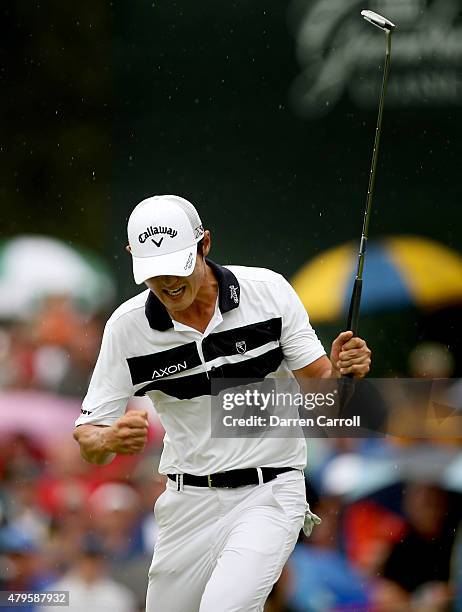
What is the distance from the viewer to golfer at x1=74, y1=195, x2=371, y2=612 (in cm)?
410

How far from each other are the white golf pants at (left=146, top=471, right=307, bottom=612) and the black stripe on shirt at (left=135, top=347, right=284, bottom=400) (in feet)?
1.04

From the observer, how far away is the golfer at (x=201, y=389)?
4098 mm

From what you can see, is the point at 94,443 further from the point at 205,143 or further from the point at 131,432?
the point at 205,143

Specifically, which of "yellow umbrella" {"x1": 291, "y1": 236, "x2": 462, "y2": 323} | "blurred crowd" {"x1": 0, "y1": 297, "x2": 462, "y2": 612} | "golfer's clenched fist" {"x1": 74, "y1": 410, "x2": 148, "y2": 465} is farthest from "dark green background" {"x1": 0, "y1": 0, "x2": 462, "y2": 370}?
"golfer's clenched fist" {"x1": 74, "y1": 410, "x2": 148, "y2": 465}

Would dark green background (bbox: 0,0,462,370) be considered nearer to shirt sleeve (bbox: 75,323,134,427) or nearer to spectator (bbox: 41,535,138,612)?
spectator (bbox: 41,535,138,612)

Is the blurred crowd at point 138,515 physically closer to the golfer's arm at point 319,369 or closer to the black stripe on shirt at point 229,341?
the golfer's arm at point 319,369

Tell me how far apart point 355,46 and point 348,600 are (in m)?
2.56

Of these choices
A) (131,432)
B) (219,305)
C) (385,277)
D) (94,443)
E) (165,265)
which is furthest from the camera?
(385,277)

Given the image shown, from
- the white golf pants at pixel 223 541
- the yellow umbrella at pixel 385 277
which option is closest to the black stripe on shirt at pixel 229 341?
the white golf pants at pixel 223 541

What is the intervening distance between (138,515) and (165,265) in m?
2.45

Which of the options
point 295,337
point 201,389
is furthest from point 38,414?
point 295,337

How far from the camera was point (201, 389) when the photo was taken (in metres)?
4.22

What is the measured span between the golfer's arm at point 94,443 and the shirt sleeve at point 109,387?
0.14 feet

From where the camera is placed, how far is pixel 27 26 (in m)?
6.19
